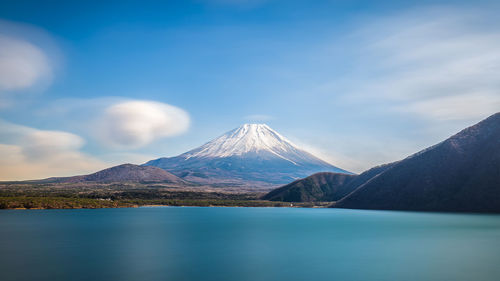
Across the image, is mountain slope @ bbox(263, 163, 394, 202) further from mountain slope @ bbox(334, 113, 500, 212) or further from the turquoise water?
the turquoise water

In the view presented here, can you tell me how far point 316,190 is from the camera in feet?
613

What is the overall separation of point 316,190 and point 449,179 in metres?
76.6

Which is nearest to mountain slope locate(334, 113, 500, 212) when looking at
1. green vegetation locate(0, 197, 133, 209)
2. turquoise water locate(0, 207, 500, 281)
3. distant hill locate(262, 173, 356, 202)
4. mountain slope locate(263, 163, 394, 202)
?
mountain slope locate(263, 163, 394, 202)

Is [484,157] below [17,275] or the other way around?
the other way around

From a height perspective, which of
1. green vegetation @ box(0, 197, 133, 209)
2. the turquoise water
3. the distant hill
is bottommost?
the turquoise water

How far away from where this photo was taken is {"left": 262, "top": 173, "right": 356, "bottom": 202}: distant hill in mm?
181000

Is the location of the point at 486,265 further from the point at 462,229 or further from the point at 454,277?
the point at 462,229

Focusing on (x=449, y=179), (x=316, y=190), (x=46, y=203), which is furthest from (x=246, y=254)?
(x=316, y=190)

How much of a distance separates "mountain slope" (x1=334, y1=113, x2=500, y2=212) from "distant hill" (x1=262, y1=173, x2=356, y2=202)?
38.1 m

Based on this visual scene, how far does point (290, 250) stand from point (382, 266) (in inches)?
461

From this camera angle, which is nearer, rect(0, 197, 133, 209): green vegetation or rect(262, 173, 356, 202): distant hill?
rect(0, 197, 133, 209): green vegetation

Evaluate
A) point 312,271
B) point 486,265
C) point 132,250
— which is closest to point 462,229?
point 486,265

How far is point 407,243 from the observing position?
169 feet

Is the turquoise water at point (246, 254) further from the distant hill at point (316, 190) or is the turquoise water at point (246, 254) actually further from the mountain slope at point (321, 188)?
the distant hill at point (316, 190)
